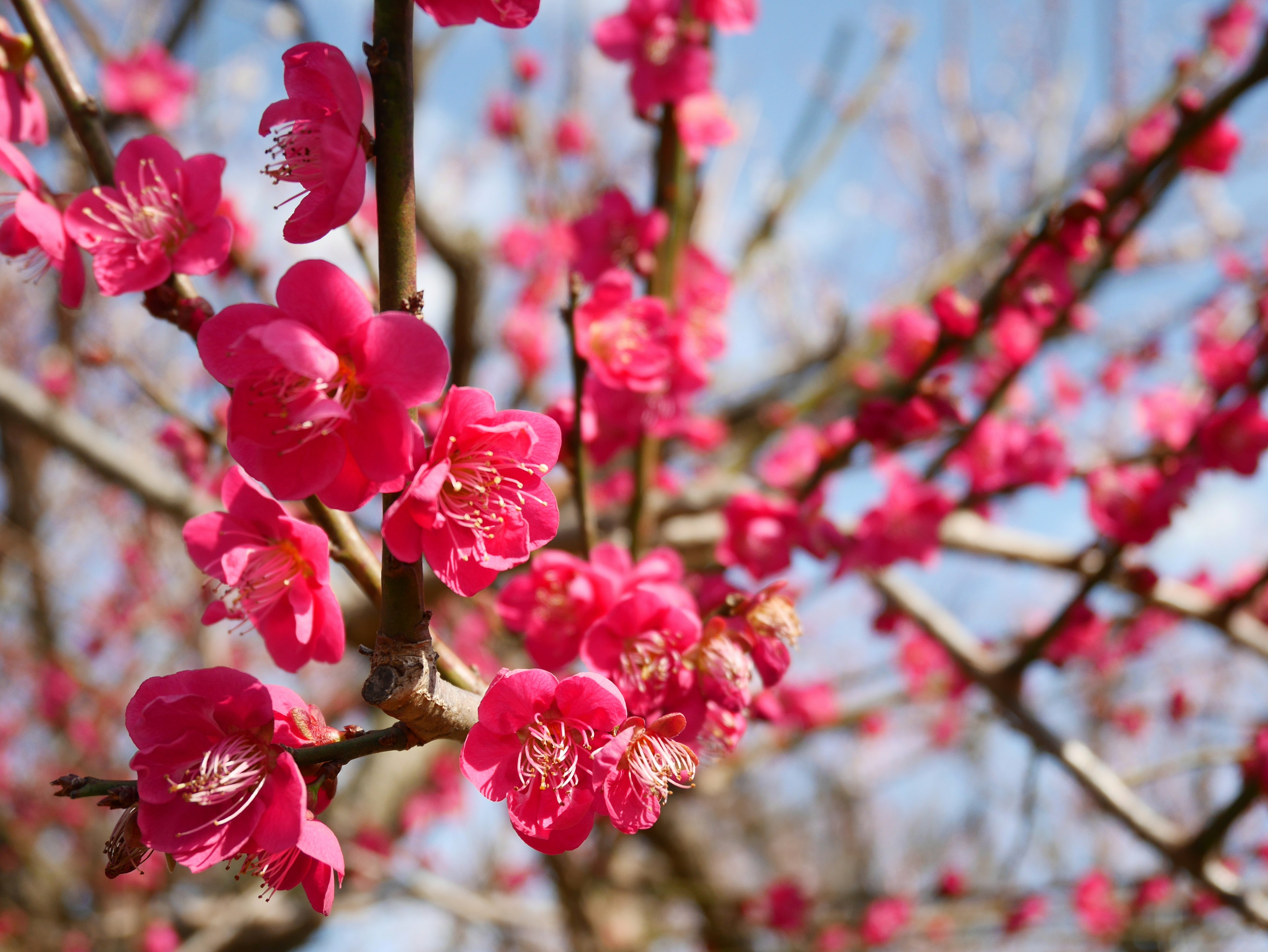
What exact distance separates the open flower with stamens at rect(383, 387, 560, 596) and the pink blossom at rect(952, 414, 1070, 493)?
176 centimetres

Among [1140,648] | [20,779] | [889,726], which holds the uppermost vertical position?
[1140,648]

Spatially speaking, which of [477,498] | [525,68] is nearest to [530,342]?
[525,68]

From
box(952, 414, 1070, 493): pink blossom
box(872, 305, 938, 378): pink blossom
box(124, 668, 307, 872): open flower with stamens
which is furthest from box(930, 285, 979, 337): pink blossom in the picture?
box(124, 668, 307, 872): open flower with stamens

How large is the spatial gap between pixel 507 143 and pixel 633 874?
15.4ft

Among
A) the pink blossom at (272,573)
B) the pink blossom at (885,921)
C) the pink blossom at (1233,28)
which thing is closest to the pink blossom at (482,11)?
the pink blossom at (272,573)

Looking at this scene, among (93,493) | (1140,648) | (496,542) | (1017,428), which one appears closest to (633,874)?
(1140,648)

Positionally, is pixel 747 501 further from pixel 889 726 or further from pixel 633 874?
pixel 889 726

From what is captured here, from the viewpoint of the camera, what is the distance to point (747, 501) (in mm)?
1723

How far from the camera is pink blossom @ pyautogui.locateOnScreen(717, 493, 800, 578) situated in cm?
168

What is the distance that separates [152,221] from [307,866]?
86 centimetres

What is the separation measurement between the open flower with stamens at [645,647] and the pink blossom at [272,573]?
1.12ft

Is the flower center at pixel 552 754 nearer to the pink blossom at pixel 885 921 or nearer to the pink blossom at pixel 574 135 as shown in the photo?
the pink blossom at pixel 885 921

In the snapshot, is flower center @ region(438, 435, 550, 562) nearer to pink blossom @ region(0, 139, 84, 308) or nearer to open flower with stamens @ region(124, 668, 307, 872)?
open flower with stamens @ region(124, 668, 307, 872)

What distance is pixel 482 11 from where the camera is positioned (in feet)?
3.09
